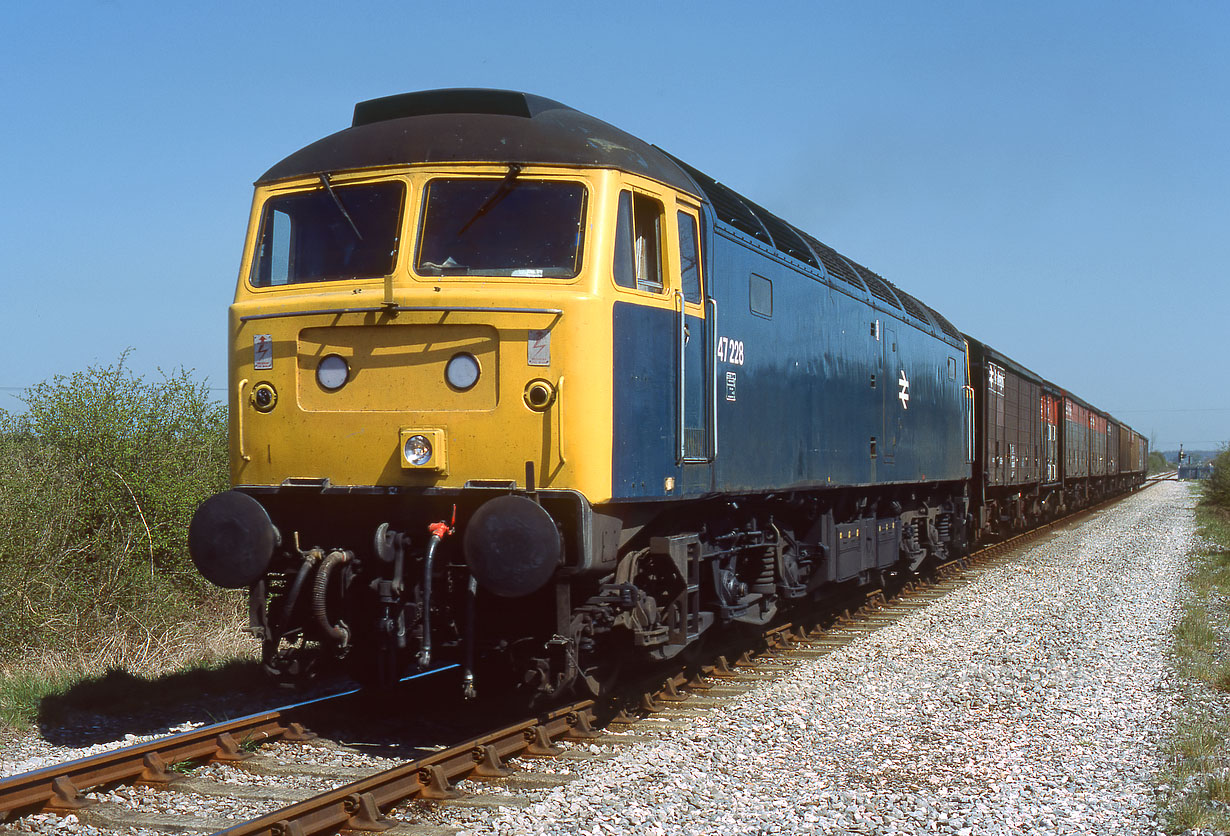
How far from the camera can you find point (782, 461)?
28.0ft

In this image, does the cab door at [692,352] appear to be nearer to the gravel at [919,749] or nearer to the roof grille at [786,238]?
the gravel at [919,749]

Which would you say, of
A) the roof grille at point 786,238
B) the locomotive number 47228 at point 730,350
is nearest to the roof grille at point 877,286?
the roof grille at point 786,238

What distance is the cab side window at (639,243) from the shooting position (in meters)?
6.39

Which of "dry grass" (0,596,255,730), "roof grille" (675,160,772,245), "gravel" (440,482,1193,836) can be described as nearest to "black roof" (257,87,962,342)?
"roof grille" (675,160,772,245)

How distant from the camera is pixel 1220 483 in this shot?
41.8 m

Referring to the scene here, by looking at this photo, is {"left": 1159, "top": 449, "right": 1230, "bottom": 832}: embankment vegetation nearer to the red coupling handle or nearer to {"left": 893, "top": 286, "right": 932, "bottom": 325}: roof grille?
the red coupling handle

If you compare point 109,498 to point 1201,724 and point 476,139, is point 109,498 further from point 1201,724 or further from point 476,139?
point 1201,724

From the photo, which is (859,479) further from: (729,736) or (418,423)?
(418,423)

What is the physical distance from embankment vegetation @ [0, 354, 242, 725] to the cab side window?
5165 mm

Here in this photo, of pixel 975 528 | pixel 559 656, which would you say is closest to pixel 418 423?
pixel 559 656

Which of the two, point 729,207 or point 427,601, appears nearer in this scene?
point 427,601

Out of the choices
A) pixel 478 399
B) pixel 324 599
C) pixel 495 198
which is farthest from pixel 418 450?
pixel 495 198

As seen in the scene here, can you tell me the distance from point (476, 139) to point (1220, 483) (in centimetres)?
4210

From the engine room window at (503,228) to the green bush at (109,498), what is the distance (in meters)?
5.60
